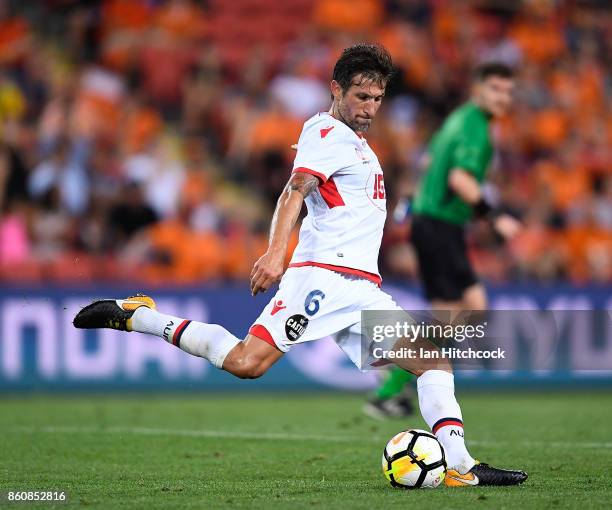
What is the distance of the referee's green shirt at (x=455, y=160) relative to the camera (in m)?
10.1

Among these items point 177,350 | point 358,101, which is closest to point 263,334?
point 358,101

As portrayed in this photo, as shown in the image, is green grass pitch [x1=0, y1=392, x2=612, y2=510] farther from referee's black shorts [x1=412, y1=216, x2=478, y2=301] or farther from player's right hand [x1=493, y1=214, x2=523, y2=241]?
player's right hand [x1=493, y1=214, x2=523, y2=241]

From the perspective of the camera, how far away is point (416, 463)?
634cm

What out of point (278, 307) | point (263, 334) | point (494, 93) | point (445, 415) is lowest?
point (445, 415)

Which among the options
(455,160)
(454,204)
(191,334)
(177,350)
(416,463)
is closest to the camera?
(416,463)

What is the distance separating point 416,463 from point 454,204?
4.46 metres

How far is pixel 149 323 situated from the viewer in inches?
Answer: 261

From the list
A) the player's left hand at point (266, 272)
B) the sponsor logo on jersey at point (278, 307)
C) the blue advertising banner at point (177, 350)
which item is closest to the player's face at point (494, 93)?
the blue advertising banner at point (177, 350)

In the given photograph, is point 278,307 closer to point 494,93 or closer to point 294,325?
point 294,325

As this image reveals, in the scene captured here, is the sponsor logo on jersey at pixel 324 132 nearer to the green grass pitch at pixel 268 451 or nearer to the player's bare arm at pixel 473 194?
the green grass pitch at pixel 268 451

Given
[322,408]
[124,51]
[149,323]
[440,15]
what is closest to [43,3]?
[124,51]

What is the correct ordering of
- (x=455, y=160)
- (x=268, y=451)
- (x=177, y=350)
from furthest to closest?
1. (x=177, y=350)
2. (x=455, y=160)
3. (x=268, y=451)

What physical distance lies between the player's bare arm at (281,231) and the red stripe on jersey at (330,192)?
0.30ft

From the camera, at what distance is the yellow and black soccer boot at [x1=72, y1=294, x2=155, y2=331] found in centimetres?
670
